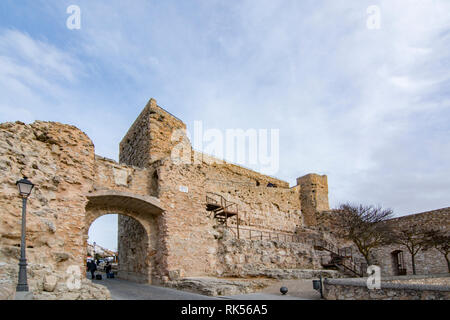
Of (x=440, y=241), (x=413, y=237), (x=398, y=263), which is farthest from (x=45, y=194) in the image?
(x=398, y=263)

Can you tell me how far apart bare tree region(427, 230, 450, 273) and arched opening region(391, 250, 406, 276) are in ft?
11.3

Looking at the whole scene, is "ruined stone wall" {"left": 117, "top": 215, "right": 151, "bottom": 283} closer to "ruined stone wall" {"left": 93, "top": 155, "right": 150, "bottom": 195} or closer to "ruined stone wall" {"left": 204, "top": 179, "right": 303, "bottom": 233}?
"ruined stone wall" {"left": 93, "top": 155, "right": 150, "bottom": 195}

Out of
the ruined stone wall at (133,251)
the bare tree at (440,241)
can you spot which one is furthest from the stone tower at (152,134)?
the bare tree at (440,241)

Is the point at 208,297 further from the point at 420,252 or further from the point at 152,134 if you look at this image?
the point at 420,252

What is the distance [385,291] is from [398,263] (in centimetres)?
1859

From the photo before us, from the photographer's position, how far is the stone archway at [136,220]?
12.2 metres

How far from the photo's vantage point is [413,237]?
829 inches

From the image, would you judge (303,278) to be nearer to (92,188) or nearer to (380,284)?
(380,284)

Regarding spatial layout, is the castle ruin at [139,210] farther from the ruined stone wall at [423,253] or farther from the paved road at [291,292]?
the paved road at [291,292]

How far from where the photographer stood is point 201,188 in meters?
14.7

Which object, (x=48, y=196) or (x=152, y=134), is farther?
(x=152, y=134)
